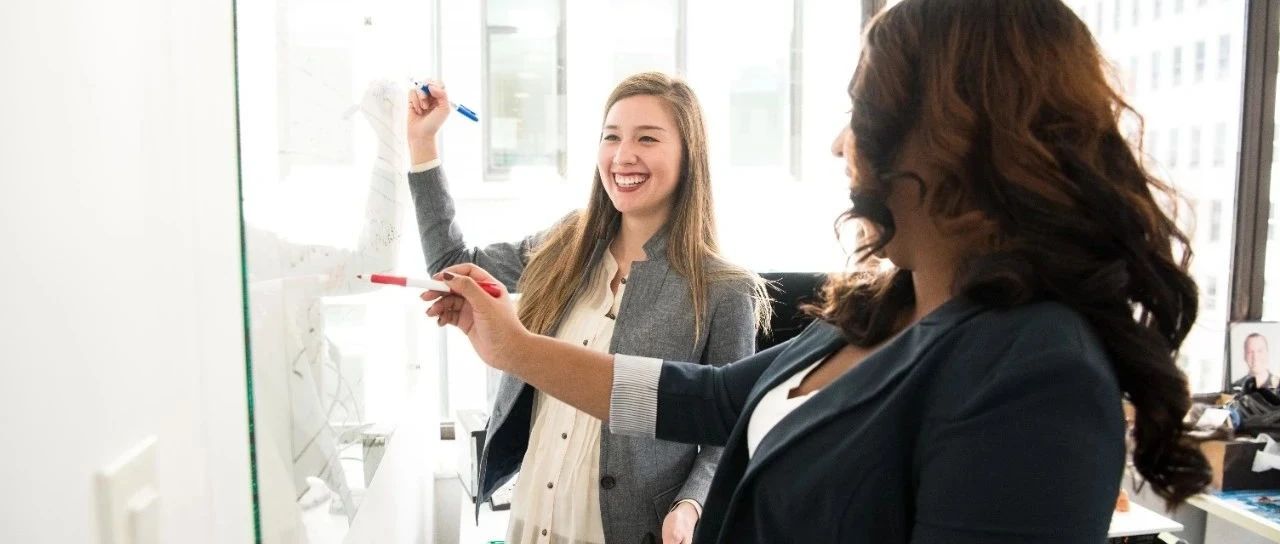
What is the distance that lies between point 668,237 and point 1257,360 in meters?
2.77

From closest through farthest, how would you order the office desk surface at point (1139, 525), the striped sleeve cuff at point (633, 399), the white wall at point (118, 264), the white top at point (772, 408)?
1. the white wall at point (118, 264)
2. the white top at point (772, 408)
3. the striped sleeve cuff at point (633, 399)
4. the office desk surface at point (1139, 525)

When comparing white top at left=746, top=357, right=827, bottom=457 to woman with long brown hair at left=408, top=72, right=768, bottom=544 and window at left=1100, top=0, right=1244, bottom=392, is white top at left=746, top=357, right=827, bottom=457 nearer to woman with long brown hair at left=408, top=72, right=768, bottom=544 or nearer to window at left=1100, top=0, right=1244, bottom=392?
woman with long brown hair at left=408, top=72, right=768, bottom=544

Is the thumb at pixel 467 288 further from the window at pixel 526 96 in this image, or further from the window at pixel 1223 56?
the window at pixel 1223 56

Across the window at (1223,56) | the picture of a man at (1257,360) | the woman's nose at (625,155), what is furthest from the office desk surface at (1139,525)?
the window at (1223,56)

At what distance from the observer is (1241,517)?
230cm

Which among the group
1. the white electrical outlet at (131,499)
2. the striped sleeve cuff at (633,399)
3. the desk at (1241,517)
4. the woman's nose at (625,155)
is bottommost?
the desk at (1241,517)

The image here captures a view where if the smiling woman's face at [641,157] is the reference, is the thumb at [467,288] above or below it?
below

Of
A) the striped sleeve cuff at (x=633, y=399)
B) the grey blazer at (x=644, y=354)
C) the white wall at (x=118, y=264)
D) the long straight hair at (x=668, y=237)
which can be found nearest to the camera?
the white wall at (x=118, y=264)

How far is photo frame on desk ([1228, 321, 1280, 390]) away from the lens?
10.1ft

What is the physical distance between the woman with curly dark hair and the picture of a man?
9.74 feet

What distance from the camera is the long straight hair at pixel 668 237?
1.57 metres

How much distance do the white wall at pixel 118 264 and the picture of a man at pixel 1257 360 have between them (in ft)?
11.7

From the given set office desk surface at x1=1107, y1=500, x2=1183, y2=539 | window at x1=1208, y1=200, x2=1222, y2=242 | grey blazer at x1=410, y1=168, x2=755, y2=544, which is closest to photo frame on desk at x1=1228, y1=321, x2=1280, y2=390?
window at x1=1208, y1=200, x2=1222, y2=242

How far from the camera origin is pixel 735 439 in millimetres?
933
